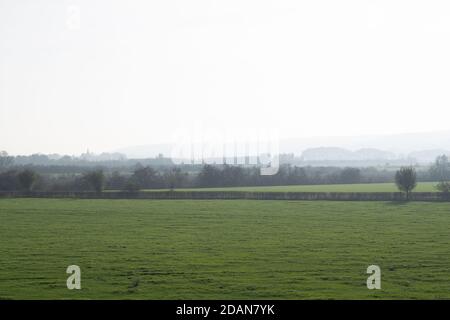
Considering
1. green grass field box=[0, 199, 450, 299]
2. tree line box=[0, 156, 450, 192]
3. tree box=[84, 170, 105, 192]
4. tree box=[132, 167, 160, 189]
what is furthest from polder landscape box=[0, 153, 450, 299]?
tree box=[132, 167, 160, 189]

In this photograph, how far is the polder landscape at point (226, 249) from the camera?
20.4 meters

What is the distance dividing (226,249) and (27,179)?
5886 cm

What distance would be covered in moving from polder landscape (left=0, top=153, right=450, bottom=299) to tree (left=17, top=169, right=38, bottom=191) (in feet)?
68.6

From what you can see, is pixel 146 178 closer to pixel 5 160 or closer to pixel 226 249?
pixel 226 249

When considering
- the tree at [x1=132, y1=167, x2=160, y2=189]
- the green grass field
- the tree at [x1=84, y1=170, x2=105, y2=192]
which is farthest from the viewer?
the tree at [x1=132, y1=167, x2=160, y2=189]

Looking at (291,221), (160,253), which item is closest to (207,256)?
(160,253)

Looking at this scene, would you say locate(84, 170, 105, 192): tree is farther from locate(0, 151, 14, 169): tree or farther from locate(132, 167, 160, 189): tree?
locate(0, 151, 14, 169): tree

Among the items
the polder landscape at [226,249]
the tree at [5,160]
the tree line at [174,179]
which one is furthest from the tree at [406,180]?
the tree at [5,160]

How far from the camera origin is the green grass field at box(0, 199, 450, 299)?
20.3m

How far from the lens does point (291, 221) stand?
43969 millimetres

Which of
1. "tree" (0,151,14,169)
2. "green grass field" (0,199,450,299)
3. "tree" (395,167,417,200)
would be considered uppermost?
"tree" (0,151,14,169)

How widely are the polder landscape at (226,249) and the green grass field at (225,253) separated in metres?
0.05

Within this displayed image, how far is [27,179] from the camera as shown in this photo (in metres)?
81.5

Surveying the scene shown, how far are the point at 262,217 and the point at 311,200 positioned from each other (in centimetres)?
1905
